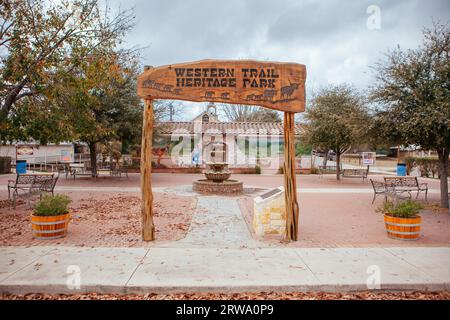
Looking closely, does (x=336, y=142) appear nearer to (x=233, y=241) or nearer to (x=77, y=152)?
(x=233, y=241)

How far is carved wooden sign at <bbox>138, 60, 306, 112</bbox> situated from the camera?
5812 mm

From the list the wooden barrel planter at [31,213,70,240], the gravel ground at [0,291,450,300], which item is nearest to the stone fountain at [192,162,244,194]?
the wooden barrel planter at [31,213,70,240]

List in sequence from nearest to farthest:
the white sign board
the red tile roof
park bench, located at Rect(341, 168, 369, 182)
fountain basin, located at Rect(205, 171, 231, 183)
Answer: fountain basin, located at Rect(205, 171, 231, 183), park bench, located at Rect(341, 168, 369, 182), the white sign board, the red tile roof

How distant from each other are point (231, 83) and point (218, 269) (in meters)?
3.35

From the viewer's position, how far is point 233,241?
6.03 metres

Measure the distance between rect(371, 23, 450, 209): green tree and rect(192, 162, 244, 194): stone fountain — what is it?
6000 millimetres

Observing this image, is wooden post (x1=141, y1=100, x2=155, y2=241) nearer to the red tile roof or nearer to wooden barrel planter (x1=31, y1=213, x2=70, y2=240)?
wooden barrel planter (x1=31, y1=213, x2=70, y2=240)

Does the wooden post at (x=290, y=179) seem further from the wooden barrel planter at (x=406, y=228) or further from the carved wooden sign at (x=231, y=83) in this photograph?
the wooden barrel planter at (x=406, y=228)

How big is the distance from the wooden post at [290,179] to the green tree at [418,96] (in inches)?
188

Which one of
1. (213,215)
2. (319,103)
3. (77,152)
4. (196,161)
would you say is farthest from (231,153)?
(213,215)

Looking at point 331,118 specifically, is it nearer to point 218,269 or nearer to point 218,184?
point 218,184

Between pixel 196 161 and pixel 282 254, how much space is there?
816 inches

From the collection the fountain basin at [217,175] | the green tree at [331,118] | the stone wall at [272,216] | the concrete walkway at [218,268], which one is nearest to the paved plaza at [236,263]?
the concrete walkway at [218,268]

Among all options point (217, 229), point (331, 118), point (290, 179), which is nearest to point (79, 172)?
point (217, 229)
